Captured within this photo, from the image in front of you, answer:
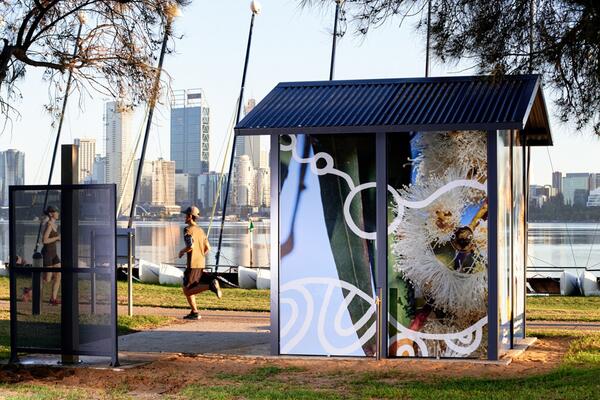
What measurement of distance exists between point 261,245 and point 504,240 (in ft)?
264

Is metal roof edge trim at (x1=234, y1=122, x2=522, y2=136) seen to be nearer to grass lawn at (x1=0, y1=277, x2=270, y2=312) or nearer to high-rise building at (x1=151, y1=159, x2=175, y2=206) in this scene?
grass lawn at (x1=0, y1=277, x2=270, y2=312)

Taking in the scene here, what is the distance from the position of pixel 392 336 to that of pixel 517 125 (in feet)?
9.17

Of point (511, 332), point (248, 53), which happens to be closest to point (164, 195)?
point (248, 53)

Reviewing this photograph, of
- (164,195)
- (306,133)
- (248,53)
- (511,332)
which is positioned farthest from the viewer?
(164,195)

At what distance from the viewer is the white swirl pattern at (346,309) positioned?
498 inches

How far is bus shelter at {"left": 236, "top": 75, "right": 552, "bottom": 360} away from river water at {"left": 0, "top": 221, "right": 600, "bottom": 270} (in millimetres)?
43277

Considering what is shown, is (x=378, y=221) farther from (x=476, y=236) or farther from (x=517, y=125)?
(x=517, y=125)

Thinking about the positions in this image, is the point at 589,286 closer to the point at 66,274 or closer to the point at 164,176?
→ the point at 66,274

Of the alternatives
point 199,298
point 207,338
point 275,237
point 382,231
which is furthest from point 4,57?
point 199,298

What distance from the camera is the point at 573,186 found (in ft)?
173

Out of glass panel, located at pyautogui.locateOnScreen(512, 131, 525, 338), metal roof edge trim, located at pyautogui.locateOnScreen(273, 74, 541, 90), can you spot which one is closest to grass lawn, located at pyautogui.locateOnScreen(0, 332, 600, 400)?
glass panel, located at pyautogui.locateOnScreen(512, 131, 525, 338)

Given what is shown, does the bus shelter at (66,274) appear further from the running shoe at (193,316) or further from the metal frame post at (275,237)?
the running shoe at (193,316)

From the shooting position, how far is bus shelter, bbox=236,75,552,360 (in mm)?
12547

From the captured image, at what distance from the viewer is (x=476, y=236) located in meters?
12.6
